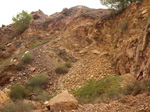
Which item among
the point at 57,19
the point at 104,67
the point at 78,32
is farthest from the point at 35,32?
the point at 104,67

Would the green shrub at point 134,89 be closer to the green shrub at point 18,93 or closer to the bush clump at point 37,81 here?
the green shrub at point 18,93

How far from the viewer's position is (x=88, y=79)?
878 cm

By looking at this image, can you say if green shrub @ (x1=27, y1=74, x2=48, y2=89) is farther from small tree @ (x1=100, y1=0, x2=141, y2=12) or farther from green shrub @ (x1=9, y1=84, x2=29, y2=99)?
small tree @ (x1=100, y1=0, x2=141, y2=12)

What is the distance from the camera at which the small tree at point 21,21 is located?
20.0 meters

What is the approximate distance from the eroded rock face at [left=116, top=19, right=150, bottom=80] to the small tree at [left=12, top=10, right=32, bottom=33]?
1652 centimetres

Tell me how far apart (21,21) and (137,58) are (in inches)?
744

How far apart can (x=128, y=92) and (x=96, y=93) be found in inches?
80.4

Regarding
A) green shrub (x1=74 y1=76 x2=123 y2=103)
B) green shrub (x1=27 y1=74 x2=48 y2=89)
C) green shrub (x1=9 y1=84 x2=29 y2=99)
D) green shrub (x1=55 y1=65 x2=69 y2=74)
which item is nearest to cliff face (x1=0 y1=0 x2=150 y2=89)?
green shrub (x1=55 y1=65 x2=69 y2=74)

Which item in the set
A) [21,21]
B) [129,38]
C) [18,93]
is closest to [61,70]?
[18,93]

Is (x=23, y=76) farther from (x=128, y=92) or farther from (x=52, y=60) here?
(x=128, y=92)

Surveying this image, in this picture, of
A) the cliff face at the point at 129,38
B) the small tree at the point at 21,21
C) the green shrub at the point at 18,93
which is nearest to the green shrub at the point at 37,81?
the green shrub at the point at 18,93

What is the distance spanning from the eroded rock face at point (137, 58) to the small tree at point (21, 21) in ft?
54.2

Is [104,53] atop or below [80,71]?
atop

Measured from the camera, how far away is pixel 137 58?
6910 millimetres
